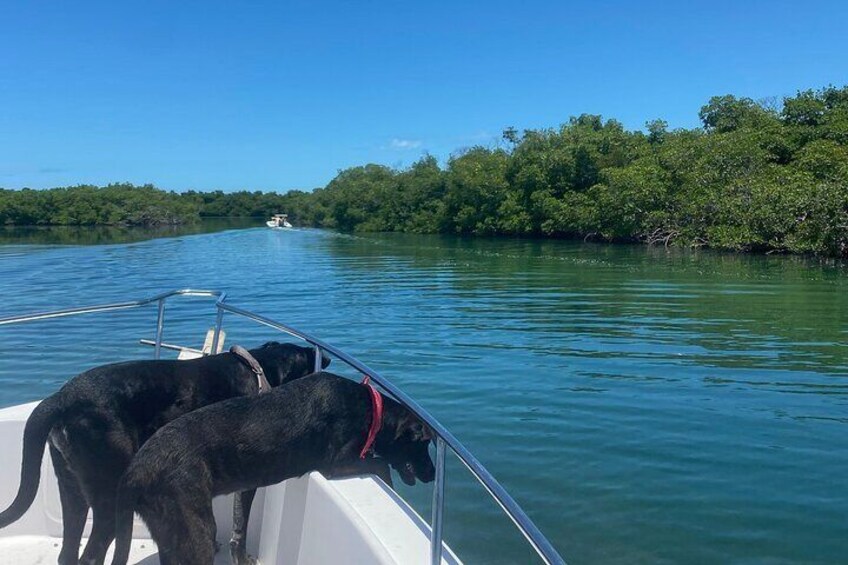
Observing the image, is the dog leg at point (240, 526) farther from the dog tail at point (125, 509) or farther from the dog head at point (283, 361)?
the dog head at point (283, 361)

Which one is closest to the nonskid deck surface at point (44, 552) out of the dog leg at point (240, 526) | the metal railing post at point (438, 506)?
the dog leg at point (240, 526)

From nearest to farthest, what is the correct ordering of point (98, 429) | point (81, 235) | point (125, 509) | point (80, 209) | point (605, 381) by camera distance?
point (125, 509), point (98, 429), point (605, 381), point (81, 235), point (80, 209)

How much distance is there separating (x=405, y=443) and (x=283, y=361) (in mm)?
988

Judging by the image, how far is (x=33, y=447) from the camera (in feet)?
11.8

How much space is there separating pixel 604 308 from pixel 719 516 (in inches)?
473

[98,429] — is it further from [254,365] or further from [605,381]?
[605,381]

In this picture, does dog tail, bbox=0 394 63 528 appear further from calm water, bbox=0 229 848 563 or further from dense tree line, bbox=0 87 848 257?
dense tree line, bbox=0 87 848 257

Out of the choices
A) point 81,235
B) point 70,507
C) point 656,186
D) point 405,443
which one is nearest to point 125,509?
point 70,507

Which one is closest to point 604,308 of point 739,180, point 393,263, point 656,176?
point 393,263

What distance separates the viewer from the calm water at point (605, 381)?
594 centimetres

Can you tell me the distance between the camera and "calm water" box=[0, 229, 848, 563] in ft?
19.5

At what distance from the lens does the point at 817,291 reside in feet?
67.6

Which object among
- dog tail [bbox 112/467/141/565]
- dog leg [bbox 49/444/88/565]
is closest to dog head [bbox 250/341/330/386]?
dog leg [bbox 49/444/88/565]

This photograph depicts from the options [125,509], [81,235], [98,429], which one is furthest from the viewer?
[81,235]
